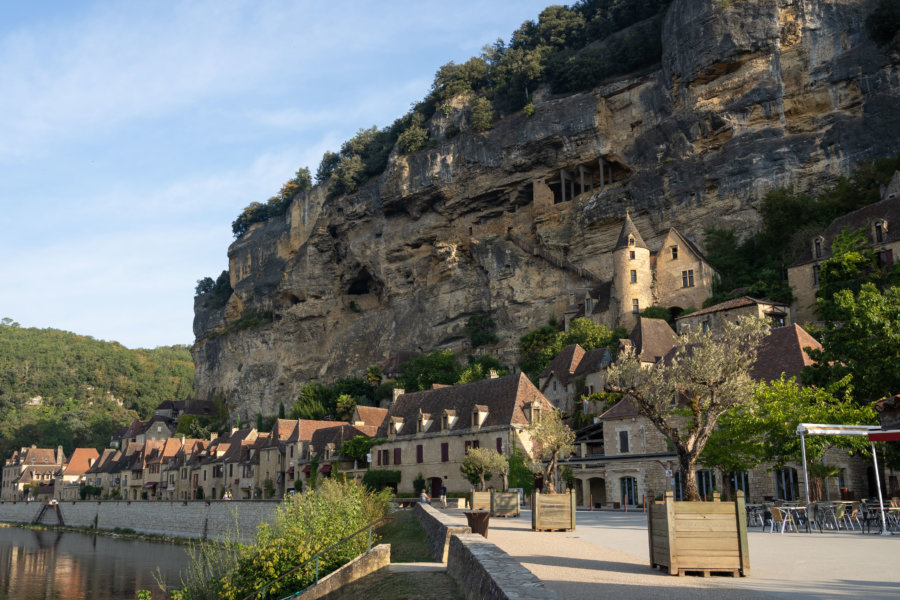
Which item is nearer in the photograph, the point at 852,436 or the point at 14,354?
the point at 852,436

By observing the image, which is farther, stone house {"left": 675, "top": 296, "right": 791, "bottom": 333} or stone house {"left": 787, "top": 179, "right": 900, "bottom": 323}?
stone house {"left": 675, "top": 296, "right": 791, "bottom": 333}

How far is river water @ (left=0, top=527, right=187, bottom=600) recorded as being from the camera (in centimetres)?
3172

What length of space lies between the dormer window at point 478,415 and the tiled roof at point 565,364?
26.2 feet

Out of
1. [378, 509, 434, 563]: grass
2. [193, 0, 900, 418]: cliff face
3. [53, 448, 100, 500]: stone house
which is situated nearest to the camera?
[378, 509, 434, 563]: grass

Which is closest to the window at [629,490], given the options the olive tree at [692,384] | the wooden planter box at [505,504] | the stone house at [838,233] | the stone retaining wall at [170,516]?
the wooden planter box at [505,504]

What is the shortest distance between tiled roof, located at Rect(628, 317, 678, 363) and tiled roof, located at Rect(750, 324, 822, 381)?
12040mm

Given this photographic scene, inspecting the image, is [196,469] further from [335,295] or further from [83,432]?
[83,432]

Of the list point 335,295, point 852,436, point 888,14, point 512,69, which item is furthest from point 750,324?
point 335,295

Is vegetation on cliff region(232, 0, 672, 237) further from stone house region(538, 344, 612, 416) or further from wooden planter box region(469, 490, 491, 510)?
wooden planter box region(469, 490, 491, 510)

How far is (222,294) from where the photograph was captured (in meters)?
99.9

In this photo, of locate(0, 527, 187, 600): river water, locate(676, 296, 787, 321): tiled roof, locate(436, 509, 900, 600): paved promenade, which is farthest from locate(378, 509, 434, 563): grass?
locate(676, 296, 787, 321): tiled roof

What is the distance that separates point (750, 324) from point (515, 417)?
2341 cm

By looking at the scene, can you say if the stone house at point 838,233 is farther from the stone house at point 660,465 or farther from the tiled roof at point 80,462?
the tiled roof at point 80,462

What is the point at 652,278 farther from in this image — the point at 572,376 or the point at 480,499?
the point at 480,499
